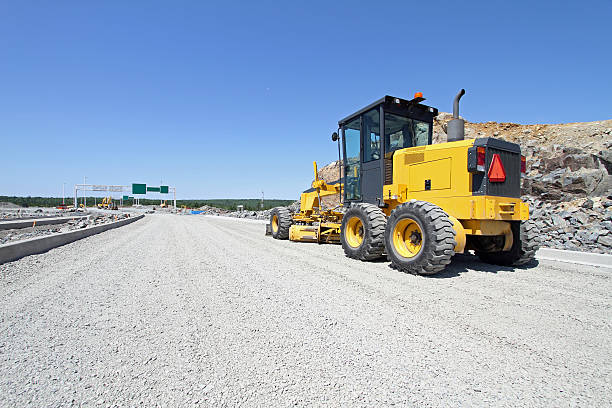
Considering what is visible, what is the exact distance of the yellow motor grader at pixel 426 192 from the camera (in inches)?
185

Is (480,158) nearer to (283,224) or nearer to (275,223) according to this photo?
(283,224)

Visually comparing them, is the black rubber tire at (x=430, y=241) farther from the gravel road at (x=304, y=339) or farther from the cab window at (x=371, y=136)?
the cab window at (x=371, y=136)

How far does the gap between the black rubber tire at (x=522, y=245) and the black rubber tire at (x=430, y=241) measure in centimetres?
169

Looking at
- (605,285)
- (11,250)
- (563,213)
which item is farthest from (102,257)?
(563,213)

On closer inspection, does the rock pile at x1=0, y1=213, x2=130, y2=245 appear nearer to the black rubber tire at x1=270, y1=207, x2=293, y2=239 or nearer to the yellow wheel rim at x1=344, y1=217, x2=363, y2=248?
the black rubber tire at x1=270, y1=207, x2=293, y2=239

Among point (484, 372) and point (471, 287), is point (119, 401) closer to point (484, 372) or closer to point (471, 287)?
point (484, 372)

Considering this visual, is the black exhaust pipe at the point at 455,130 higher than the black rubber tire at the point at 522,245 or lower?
higher

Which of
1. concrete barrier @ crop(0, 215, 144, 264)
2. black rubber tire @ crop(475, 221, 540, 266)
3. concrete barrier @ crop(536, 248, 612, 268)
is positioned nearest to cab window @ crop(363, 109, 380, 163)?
black rubber tire @ crop(475, 221, 540, 266)

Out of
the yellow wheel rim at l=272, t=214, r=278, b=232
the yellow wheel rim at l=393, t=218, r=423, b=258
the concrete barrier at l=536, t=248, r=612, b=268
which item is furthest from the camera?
the yellow wheel rim at l=272, t=214, r=278, b=232

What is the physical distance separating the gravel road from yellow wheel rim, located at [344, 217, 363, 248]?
6.35 feet

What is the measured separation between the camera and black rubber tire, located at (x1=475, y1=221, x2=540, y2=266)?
5168 mm

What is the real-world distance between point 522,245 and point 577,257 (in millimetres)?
1411

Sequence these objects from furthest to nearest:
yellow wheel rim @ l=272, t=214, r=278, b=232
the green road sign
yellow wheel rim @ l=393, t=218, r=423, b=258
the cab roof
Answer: the green road sign < yellow wheel rim @ l=272, t=214, r=278, b=232 < the cab roof < yellow wheel rim @ l=393, t=218, r=423, b=258

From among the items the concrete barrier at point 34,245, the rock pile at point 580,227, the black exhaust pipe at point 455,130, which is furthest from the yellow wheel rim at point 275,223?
the rock pile at point 580,227
